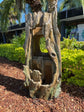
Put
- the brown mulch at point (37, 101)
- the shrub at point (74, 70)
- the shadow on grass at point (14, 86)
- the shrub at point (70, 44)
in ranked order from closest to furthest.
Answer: the brown mulch at point (37, 101)
the shadow on grass at point (14, 86)
the shrub at point (74, 70)
the shrub at point (70, 44)

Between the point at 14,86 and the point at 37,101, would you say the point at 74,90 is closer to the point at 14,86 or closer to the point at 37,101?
the point at 37,101

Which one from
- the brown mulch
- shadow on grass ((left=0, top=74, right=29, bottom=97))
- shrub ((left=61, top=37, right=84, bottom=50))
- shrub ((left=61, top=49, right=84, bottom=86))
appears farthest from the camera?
shrub ((left=61, top=37, right=84, bottom=50))

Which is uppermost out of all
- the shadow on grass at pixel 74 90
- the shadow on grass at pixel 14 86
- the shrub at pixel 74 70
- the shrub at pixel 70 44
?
the shrub at pixel 70 44

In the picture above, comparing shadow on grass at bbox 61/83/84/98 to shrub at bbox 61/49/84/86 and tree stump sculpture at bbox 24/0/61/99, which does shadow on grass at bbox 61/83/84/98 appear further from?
tree stump sculpture at bbox 24/0/61/99

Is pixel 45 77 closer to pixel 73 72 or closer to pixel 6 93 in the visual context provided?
pixel 73 72

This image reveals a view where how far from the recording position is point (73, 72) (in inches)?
120

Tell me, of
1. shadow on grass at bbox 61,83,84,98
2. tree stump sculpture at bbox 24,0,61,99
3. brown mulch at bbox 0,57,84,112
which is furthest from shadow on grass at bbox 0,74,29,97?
shadow on grass at bbox 61,83,84,98

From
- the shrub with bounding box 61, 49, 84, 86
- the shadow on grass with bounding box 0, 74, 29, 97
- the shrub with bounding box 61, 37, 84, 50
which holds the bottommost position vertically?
the shadow on grass with bounding box 0, 74, 29, 97

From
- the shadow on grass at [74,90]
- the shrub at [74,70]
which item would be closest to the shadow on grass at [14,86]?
the shadow on grass at [74,90]

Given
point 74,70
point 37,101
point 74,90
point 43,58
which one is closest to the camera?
point 37,101

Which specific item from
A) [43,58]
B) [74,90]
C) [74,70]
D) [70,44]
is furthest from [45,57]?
[70,44]

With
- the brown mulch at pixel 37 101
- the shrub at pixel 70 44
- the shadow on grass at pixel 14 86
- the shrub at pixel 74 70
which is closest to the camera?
the brown mulch at pixel 37 101

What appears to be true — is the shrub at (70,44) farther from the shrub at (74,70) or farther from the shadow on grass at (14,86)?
the shadow on grass at (14,86)

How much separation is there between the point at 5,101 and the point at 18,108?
403 mm
